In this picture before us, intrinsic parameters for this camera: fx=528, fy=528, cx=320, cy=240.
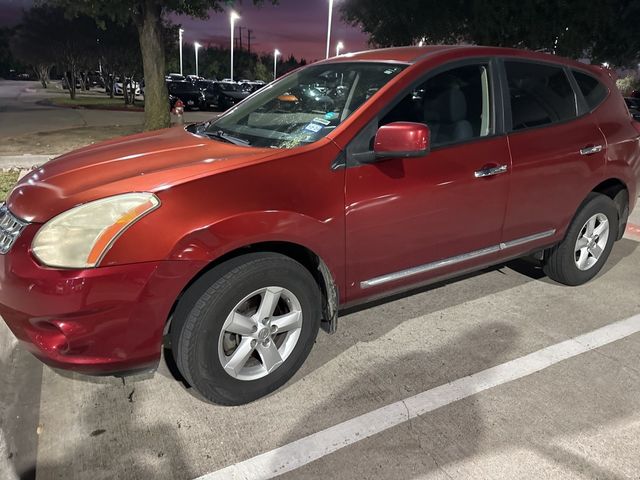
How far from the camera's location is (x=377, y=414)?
2.68 metres

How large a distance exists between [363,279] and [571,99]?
2.21 m

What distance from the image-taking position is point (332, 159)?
272cm

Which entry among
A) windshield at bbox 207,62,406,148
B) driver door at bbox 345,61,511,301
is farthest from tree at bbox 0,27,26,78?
driver door at bbox 345,61,511,301

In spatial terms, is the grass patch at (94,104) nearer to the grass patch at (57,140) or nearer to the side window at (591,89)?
the grass patch at (57,140)

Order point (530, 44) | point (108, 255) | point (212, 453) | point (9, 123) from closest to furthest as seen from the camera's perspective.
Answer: point (108, 255)
point (212, 453)
point (9, 123)
point (530, 44)

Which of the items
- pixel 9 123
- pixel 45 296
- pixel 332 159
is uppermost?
pixel 332 159

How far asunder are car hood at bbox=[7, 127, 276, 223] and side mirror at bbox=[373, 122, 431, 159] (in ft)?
1.87

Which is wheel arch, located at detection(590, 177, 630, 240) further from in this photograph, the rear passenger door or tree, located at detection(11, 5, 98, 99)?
tree, located at detection(11, 5, 98, 99)

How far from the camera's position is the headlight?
2.20 m

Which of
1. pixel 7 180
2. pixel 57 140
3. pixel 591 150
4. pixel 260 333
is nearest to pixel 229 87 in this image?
pixel 57 140

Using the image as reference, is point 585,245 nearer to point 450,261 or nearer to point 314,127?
point 450,261

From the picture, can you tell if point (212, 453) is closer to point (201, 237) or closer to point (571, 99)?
point (201, 237)

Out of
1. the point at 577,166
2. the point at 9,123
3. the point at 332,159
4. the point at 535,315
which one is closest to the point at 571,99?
the point at 577,166

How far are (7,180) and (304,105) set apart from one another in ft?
18.5
